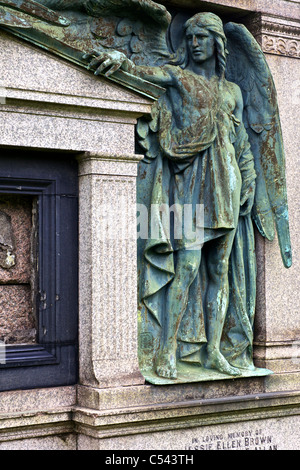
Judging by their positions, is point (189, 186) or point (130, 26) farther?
point (189, 186)

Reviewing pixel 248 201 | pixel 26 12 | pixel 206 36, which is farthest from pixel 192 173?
pixel 26 12

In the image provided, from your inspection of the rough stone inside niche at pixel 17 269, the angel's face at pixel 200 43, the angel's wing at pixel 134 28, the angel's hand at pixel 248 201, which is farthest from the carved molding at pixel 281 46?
the rough stone inside niche at pixel 17 269

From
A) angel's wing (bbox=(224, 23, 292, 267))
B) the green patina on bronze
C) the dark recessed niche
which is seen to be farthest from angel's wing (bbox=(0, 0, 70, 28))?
angel's wing (bbox=(224, 23, 292, 267))

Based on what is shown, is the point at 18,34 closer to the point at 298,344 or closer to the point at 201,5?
the point at 201,5

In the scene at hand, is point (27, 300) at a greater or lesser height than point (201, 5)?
lesser

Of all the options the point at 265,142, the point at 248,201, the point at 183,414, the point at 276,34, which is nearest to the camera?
the point at 183,414

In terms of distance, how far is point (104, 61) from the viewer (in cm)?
761

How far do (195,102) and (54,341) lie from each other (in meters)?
2.80

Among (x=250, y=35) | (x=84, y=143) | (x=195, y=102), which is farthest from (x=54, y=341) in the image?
(x=250, y=35)

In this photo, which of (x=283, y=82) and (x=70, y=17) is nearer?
(x=70, y=17)

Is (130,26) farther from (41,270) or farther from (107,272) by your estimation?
(41,270)

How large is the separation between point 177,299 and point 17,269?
1661 mm

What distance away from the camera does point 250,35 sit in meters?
8.80

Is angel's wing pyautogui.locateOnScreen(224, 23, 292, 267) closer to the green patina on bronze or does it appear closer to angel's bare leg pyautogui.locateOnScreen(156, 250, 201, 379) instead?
the green patina on bronze
